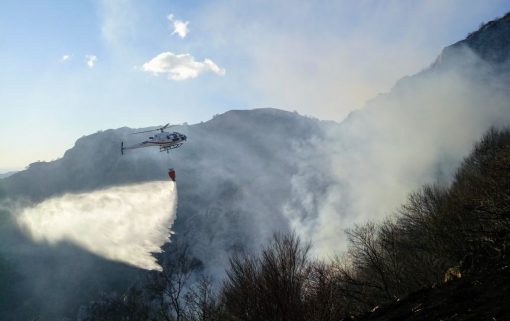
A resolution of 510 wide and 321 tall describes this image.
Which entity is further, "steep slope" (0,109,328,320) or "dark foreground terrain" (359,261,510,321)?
"steep slope" (0,109,328,320)

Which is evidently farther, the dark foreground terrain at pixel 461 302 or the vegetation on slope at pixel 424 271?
the vegetation on slope at pixel 424 271

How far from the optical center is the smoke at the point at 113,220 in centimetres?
12392

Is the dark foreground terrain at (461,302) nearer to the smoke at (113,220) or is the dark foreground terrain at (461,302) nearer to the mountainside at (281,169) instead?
the mountainside at (281,169)

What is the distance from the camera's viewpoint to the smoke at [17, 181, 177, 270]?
123919mm

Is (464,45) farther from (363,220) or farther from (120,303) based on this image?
(120,303)

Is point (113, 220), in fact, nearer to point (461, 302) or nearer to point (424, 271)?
point (424, 271)

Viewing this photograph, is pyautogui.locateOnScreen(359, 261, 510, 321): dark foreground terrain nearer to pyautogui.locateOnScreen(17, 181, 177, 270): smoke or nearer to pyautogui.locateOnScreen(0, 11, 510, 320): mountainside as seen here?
pyautogui.locateOnScreen(0, 11, 510, 320): mountainside

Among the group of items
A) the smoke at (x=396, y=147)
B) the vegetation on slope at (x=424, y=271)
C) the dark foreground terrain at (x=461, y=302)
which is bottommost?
the dark foreground terrain at (x=461, y=302)

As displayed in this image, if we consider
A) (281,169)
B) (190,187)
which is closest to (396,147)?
(281,169)

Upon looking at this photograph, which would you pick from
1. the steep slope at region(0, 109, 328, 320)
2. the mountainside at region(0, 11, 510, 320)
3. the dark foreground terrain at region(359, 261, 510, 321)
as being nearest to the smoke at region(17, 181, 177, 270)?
the steep slope at region(0, 109, 328, 320)

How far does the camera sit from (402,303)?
1859 centimetres

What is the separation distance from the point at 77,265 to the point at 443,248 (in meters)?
139

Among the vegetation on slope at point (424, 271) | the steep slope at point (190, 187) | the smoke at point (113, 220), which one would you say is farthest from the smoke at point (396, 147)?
the vegetation on slope at point (424, 271)

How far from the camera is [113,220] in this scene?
134m
